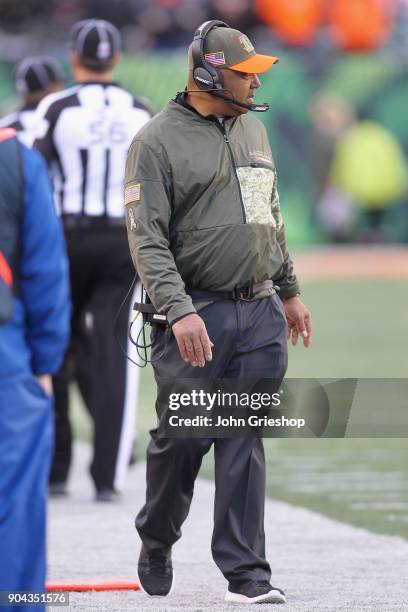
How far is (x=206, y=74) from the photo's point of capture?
19.5 ft

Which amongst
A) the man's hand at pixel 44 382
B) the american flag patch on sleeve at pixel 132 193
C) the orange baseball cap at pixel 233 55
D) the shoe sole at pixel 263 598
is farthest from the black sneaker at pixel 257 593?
the orange baseball cap at pixel 233 55

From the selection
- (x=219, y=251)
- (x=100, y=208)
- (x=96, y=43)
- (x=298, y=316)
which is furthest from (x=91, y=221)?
(x=219, y=251)

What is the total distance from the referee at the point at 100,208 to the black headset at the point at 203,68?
269cm

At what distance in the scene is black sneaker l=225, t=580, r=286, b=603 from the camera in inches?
230

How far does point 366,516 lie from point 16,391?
12.2 ft

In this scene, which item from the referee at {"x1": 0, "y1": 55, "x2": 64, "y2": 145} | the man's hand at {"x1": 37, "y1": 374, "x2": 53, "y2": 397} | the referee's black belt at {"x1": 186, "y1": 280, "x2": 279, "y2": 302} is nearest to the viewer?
the man's hand at {"x1": 37, "y1": 374, "x2": 53, "y2": 397}

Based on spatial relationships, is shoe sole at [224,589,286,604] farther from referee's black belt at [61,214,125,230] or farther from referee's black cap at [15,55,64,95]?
referee's black cap at [15,55,64,95]

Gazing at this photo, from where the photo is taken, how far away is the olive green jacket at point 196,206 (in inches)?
229

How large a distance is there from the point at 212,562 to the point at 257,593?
1.07 m

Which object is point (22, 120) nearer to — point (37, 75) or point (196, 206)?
point (37, 75)

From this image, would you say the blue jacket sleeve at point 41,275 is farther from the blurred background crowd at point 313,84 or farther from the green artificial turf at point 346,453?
the blurred background crowd at point 313,84

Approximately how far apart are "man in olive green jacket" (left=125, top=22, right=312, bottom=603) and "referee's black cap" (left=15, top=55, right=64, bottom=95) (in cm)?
375

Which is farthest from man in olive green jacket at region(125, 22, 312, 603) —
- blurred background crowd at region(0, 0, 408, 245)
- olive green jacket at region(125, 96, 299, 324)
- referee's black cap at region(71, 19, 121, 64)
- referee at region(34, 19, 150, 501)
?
blurred background crowd at region(0, 0, 408, 245)

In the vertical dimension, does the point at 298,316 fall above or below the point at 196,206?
below
